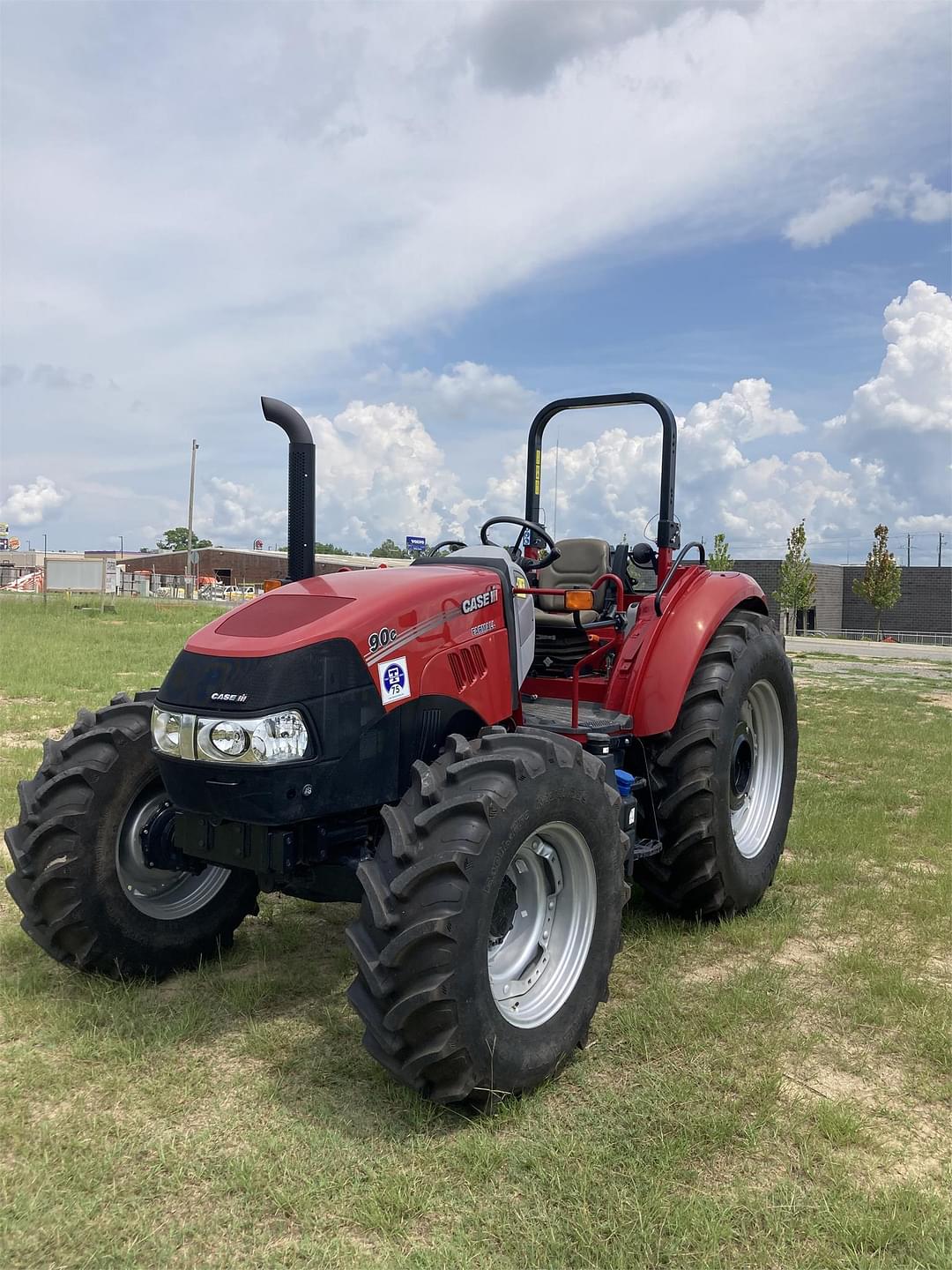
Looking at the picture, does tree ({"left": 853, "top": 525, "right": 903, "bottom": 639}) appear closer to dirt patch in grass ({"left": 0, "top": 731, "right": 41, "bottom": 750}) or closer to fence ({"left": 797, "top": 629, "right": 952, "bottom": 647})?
fence ({"left": 797, "top": 629, "right": 952, "bottom": 647})

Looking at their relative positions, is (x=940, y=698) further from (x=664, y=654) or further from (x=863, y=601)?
(x=863, y=601)

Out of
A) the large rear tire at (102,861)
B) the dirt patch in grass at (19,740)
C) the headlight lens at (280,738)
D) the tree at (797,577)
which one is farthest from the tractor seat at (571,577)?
the tree at (797,577)

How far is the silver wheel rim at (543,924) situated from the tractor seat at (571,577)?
1.63 m

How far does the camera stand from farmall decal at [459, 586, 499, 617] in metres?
3.68

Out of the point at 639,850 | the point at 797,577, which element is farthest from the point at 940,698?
the point at 797,577

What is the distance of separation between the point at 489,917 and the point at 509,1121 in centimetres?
59

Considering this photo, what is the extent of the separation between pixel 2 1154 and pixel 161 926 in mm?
1140

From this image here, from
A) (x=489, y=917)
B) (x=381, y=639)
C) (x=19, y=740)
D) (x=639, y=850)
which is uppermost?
(x=381, y=639)

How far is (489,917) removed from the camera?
2.88 metres

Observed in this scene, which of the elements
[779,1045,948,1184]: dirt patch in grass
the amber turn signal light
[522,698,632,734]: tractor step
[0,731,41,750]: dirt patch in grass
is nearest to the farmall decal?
the amber turn signal light

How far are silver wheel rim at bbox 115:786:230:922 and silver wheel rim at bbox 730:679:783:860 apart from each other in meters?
2.45

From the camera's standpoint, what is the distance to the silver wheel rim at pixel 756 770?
16.2ft

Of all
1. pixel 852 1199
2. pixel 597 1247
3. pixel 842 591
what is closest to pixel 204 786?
pixel 597 1247

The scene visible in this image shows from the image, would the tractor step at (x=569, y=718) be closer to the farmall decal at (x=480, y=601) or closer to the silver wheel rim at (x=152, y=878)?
the farmall decal at (x=480, y=601)
